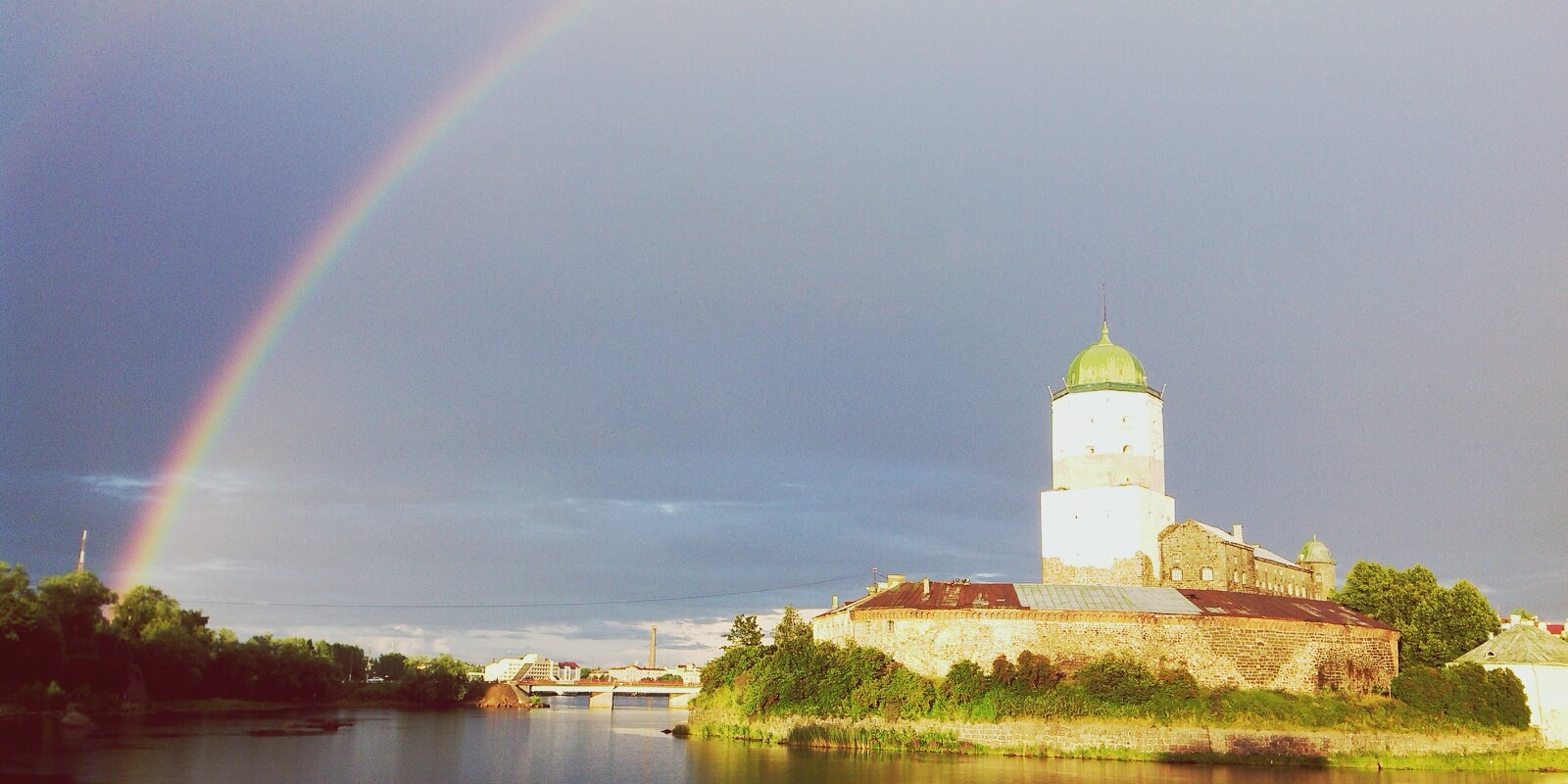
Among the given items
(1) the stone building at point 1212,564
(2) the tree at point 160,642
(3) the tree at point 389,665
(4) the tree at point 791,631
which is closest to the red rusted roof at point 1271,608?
(1) the stone building at point 1212,564

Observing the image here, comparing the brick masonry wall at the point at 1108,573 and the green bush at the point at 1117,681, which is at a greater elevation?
the brick masonry wall at the point at 1108,573

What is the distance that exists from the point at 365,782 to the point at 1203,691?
27.7m

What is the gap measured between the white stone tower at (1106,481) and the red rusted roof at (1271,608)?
4033 mm

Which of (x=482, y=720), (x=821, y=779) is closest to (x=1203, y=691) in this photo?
(x=821, y=779)

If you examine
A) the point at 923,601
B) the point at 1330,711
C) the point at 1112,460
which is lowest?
the point at 1330,711

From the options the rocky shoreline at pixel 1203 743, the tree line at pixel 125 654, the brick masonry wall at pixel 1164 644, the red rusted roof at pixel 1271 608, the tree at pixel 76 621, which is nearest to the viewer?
the rocky shoreline at pixel 1203 743

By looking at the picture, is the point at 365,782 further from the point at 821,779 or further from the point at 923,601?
the point at 923,601

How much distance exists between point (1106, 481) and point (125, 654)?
52.3 m

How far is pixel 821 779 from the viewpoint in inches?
1201

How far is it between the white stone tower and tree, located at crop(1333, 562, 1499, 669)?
1078 cm

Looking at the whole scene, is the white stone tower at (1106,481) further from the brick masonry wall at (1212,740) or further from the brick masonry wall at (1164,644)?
the brick masonry wall at (1212,740)

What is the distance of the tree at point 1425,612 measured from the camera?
48750mm

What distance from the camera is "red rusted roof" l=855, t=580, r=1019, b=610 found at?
139 ft

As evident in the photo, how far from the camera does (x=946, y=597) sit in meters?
43.5
